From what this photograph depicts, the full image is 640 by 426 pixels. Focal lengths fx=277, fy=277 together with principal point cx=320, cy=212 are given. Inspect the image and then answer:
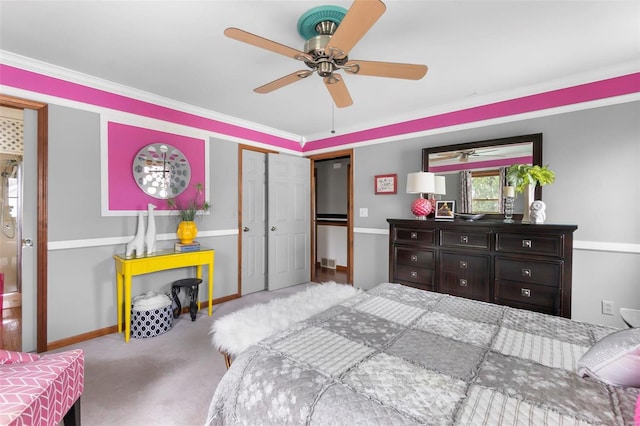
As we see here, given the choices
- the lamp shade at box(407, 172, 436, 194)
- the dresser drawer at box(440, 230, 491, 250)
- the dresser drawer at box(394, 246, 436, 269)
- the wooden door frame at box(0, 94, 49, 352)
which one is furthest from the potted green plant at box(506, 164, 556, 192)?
the wooden door frame at box(0, 94, 49, 352)

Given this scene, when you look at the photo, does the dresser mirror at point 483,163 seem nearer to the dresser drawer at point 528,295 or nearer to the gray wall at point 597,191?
the gray wall at point 597,191

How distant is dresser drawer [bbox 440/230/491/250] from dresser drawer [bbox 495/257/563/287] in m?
0.19

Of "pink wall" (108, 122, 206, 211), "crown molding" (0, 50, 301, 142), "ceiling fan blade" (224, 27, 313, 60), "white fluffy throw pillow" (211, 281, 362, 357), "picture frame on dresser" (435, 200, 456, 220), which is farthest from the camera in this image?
"picture frame on dresser" (435, 200, 456, 220)

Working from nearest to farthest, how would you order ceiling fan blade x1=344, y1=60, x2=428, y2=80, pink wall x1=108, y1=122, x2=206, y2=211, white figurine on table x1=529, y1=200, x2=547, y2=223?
ceiling fan blade x1=344, y1=60, x2=428, y2=80, white figurine on table x1=529, y1=200, x2=547, y2=223, pink wall x1=108, y1=122, x2=206, y2=211

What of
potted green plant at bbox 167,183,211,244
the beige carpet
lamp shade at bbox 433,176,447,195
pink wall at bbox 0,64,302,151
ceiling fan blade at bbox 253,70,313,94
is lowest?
the beige carpet

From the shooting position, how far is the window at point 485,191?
115 inches

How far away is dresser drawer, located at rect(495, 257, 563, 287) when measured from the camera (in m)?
2.24

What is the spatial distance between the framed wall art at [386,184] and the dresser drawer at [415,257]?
93 cm

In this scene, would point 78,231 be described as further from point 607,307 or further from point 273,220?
point 607,307

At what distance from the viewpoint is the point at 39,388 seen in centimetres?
115

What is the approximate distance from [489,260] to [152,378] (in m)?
2.92

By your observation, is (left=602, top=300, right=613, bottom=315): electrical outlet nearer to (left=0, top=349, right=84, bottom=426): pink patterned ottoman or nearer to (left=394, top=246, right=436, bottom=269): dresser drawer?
(left=394, top=246, right=436, bottom=269): dresser drawer

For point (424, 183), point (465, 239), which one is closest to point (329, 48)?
point (424, 183)

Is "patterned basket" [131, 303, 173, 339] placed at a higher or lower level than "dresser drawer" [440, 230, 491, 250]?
lower
